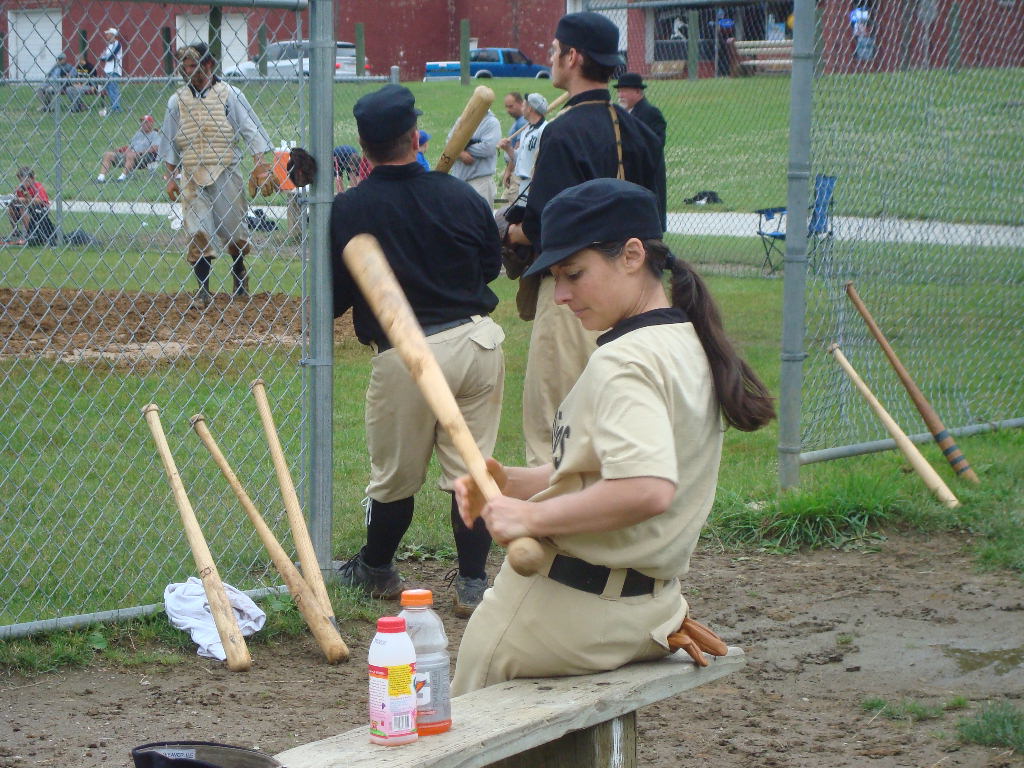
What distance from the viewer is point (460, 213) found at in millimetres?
4703

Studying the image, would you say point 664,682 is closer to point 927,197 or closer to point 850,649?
point 850,649

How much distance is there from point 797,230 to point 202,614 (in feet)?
11.3

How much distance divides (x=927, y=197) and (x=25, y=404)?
550cm

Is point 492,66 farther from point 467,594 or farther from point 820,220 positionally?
point 467,594

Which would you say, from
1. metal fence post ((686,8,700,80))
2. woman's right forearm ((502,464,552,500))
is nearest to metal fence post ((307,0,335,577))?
woman's right forearm ((502,464,552,500))

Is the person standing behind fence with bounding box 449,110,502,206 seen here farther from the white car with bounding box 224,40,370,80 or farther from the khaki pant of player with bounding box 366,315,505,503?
the khaki pant of player with bounding box 366,315,505,503

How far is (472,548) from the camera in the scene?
4926 millimetres

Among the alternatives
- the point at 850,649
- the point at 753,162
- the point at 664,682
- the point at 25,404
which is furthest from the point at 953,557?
the point at 753,162

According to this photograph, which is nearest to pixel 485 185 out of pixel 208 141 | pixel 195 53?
pixel 195 53

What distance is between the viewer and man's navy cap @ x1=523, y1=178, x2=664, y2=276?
2.72 metres

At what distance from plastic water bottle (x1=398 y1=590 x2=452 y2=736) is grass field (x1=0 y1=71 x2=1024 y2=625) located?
7.95ft

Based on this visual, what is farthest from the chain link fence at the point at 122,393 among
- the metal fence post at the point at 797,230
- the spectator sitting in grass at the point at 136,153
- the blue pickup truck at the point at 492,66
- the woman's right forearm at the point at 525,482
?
the blue pickup truck at the point at 492,66

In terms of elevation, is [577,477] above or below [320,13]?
below

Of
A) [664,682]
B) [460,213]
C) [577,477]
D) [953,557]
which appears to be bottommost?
[953,557]
